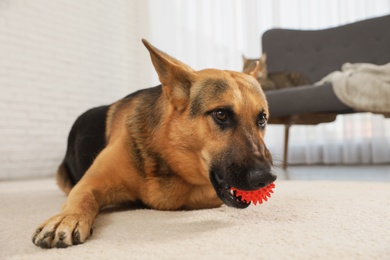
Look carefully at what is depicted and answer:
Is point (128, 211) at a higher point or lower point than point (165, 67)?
lower

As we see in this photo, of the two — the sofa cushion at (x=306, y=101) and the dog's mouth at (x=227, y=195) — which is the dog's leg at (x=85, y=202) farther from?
the sofa cushion at (x=306, y=101)

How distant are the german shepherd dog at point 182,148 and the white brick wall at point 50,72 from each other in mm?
2644

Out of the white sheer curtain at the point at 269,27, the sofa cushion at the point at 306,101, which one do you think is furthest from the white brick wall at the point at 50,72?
the sofa cushion at the point at 306,101

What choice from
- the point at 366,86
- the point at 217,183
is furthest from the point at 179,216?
the point at 366,86

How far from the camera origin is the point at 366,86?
2.56 meters

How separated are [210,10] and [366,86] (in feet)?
10.1

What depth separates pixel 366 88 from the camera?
2561 millimetres

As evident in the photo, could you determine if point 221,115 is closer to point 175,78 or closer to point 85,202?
point 175,78

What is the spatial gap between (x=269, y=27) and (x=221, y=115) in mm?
3859

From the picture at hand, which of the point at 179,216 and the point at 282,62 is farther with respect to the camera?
the point at 282,62

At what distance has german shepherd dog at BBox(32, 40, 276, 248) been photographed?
1128 millimetres

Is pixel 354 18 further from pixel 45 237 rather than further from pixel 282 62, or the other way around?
pixel 45 237

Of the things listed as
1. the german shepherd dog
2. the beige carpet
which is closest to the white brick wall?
the beige carpet

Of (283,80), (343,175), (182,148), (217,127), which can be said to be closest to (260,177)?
(217,127)
